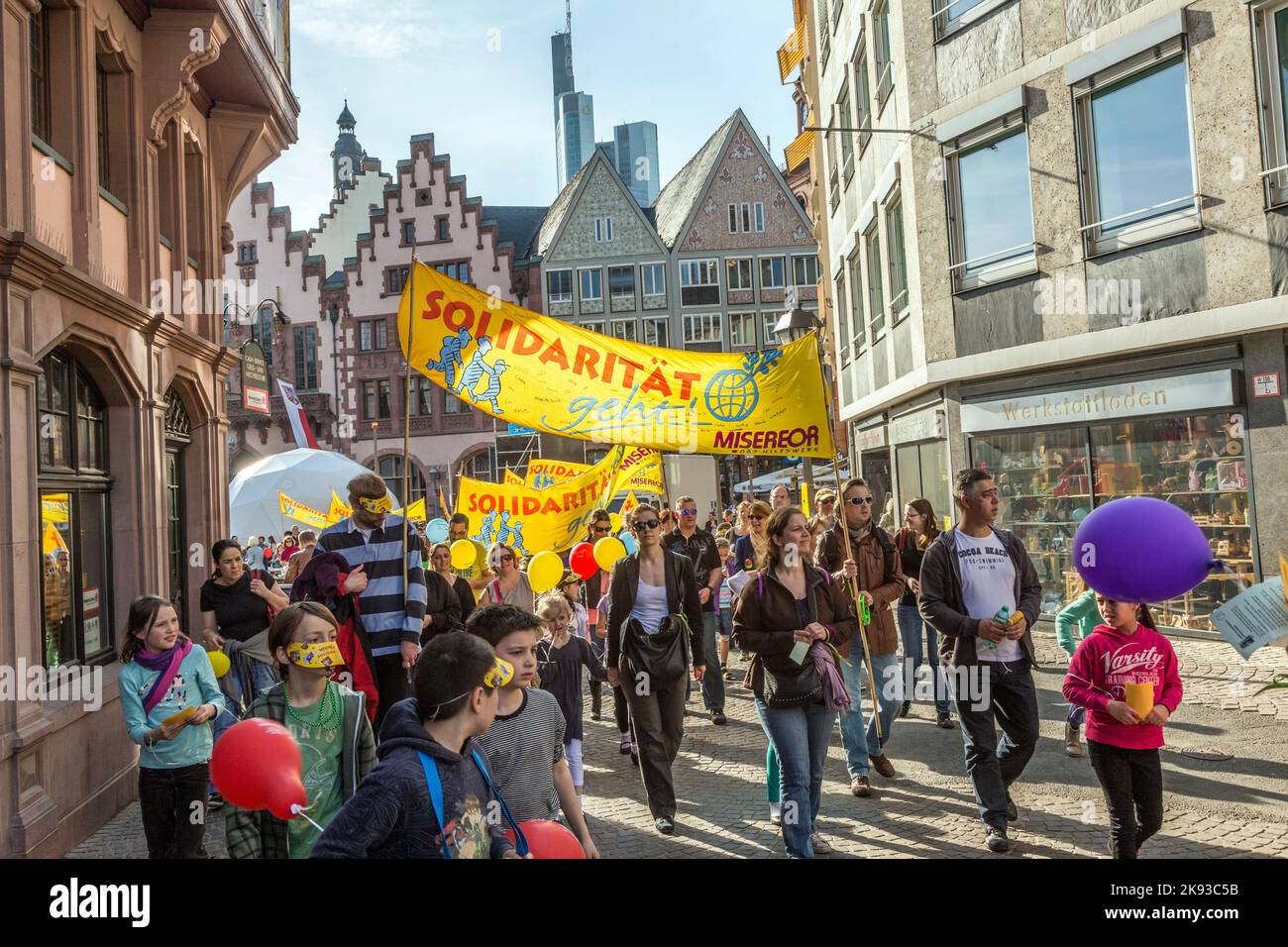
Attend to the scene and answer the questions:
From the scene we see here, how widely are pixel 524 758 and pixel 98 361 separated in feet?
20.5

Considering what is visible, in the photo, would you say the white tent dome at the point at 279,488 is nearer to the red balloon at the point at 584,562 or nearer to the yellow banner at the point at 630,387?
the red balloon at the point at 584,562

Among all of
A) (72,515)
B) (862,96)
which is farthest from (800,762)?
(862,96)

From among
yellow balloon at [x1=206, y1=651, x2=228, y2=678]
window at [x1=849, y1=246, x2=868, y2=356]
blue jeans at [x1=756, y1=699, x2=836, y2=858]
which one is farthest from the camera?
window at [x1=849, y1=246, x2=868, y2=356]

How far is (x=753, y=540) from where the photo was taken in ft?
33.6

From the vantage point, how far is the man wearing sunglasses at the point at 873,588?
7516 mm

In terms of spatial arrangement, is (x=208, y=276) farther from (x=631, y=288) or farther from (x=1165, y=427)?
(x=631, y=288)

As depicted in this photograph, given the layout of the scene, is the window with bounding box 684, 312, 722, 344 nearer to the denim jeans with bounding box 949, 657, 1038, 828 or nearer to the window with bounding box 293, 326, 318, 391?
the window with bounding box 293, 326, 318, 391

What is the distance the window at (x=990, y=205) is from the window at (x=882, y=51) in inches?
128

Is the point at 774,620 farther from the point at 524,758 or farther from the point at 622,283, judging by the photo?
the point at 622,283

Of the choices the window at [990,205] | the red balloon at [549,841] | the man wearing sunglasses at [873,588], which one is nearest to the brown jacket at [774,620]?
the man wearing sunglasses at [873,588]

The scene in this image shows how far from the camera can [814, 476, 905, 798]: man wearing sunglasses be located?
296 inches

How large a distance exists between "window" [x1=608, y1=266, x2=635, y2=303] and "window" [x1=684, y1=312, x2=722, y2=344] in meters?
2.87
